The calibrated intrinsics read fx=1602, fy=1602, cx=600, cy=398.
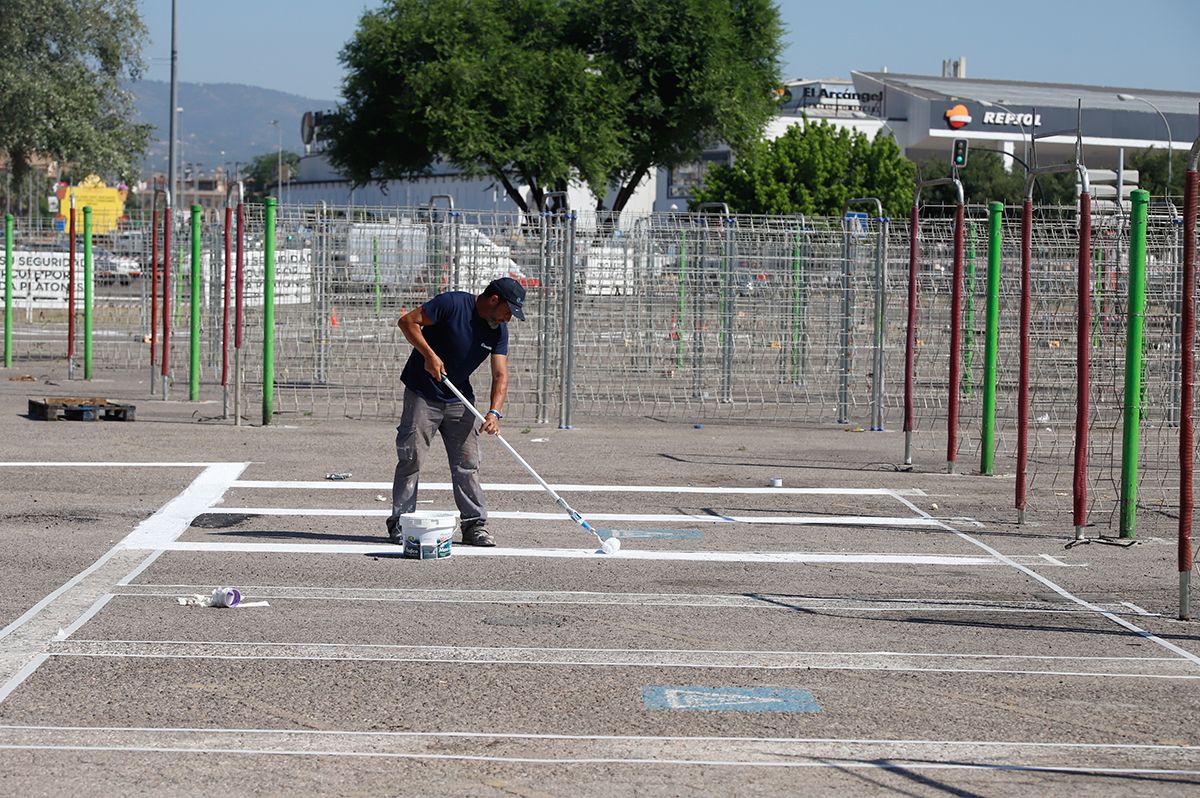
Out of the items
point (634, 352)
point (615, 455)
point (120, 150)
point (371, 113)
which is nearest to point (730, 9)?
point (371, 113)

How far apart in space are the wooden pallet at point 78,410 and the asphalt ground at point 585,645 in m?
3.57

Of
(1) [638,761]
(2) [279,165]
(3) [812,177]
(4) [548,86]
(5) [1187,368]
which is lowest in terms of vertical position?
(1) [638,761]

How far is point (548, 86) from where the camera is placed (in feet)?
131

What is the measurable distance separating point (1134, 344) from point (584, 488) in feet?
15.8

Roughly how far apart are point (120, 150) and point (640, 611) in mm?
36509

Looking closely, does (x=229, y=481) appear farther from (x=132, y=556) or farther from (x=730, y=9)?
(x=730, y=9)

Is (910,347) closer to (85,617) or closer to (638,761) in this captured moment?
(85,617)

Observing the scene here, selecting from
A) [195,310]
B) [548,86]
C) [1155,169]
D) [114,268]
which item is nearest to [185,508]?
[195,310]

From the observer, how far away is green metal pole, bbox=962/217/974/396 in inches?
694

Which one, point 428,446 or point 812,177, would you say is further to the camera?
point 812,177

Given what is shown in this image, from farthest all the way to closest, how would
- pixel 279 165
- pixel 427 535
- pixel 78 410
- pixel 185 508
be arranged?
pixel 279 165, pixel 78 410, pixel 185 508, pixel 427 535

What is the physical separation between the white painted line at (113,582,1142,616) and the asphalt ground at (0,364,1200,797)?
31 millimetres

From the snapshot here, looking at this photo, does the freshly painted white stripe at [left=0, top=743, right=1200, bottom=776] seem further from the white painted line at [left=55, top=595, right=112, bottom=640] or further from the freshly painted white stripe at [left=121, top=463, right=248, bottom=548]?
the freshly painted white stripe at [left=121, top=463, right=248, bottom=548]

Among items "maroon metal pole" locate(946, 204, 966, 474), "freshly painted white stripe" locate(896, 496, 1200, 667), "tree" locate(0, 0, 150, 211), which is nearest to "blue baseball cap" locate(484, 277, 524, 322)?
"freshly painted white stripe" locate(896, 496, 1200, 667)
